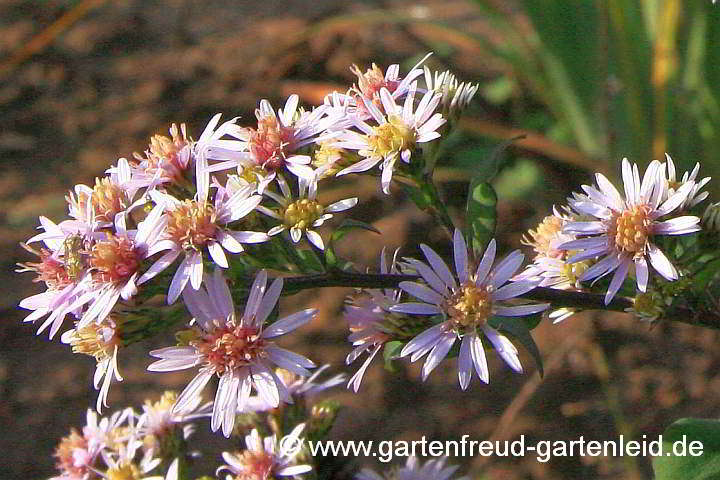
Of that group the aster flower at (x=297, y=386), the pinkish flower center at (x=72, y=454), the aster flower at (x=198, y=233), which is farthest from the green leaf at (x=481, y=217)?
the pinkish flower center at (x=72, y=454)

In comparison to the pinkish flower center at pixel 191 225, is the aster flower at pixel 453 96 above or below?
above

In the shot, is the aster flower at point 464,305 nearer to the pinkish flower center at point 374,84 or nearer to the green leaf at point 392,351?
the green leaf at point 392,351

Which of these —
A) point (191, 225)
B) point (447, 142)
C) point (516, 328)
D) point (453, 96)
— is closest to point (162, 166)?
point (191, 225)

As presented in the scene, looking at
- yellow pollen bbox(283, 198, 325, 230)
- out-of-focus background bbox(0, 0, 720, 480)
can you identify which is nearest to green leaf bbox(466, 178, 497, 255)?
yellow pollen bbox(283, 198, 325, 230)

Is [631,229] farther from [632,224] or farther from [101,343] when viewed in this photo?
A: [101,343]

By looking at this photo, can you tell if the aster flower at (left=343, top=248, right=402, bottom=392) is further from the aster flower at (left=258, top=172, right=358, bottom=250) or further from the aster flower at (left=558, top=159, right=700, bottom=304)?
the aster flower at (left=558, top=159, right=700, bottom=304)

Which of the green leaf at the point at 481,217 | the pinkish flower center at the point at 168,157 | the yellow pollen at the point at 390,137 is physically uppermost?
the yellow pollen at the point at 390,137
